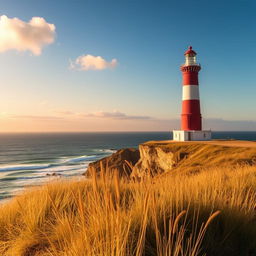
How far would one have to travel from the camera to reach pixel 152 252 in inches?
82.7

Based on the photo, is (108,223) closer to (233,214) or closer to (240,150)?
(233,214)

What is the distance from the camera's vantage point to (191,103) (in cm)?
3186

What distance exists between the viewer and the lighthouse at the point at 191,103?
31.9m

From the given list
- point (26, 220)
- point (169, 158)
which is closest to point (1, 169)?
point (169, 158)

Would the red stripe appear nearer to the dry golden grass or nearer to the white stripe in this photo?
the white stripe

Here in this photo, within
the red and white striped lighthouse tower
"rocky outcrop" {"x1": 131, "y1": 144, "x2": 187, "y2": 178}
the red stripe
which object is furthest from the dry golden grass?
the red stripe

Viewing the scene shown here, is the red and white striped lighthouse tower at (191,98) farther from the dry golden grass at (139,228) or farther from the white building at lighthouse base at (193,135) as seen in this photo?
the dry golden grass at (139,228)

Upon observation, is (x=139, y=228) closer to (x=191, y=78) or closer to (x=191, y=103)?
(x=191, y=103)

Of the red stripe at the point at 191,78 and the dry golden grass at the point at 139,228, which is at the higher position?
the red stripe at the point at 191,78

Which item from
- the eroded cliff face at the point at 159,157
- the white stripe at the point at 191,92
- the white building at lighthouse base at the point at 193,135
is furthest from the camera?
the white building at lighthouse base at the point at 193,135

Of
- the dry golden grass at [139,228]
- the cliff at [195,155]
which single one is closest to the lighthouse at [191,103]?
the cliff at [195,155]

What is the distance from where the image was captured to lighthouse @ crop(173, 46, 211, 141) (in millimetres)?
31864

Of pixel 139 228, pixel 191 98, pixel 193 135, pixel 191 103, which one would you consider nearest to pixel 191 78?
pixel 191 98

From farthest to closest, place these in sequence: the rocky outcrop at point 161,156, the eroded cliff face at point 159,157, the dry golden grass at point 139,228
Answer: the eroded cliff face at point 159,157
the rocky outcrop at point 161,156
the dry golden grass at point 139,228
